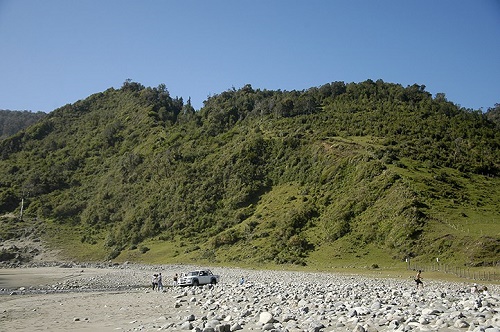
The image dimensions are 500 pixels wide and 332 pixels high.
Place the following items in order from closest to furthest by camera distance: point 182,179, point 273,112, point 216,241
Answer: point 216,241, point 182,179, point 273,112

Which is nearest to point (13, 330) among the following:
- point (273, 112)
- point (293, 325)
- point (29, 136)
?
point (293, 325)

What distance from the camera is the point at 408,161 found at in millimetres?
92188

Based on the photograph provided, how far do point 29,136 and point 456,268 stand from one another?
18034 cm

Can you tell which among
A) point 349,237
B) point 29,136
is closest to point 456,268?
point 349,237

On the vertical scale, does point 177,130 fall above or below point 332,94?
below

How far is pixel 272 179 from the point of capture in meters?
110

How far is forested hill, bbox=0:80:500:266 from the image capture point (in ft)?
228

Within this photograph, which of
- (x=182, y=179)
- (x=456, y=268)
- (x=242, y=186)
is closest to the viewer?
(x=456, y=268)

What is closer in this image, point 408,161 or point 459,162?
point 408,161

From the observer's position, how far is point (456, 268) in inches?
1960

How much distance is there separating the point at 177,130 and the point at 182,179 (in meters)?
38.7

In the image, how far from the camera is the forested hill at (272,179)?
69.6 meters

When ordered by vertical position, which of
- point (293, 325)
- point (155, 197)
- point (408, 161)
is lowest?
point (293, 325)

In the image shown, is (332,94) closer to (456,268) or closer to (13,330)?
(456,268)
